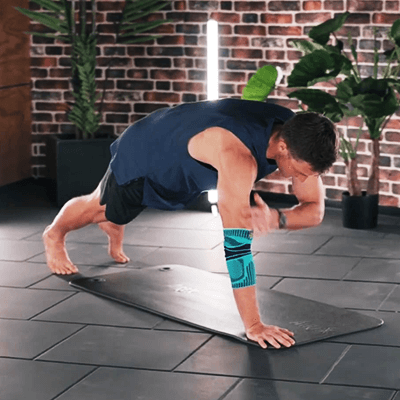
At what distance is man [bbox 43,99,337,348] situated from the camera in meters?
3.10

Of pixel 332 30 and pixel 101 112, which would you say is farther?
pixel 101 112

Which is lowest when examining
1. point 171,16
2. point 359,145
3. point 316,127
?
point 359,145

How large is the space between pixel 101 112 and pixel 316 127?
119 inches

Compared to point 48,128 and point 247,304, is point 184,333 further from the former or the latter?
point 48,128

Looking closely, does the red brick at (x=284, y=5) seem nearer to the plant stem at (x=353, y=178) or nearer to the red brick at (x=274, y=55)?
the red brick at (x=274, y=55)

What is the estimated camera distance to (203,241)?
484 cm

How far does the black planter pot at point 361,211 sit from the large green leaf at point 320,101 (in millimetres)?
518

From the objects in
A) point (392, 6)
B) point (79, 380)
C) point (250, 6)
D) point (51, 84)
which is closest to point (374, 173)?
point (392, 6)

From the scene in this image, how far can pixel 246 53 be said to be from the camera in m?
5.69

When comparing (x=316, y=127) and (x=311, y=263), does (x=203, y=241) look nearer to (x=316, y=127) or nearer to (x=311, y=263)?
(x=311, y=263)

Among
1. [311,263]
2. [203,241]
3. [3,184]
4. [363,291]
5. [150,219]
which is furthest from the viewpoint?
[3,184]

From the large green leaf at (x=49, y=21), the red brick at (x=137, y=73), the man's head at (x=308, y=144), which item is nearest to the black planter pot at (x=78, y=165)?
the red brick at (x=137, y=73)

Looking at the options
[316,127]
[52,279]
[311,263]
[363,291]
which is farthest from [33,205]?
[316,127]

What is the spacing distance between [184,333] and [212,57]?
8.18ft
